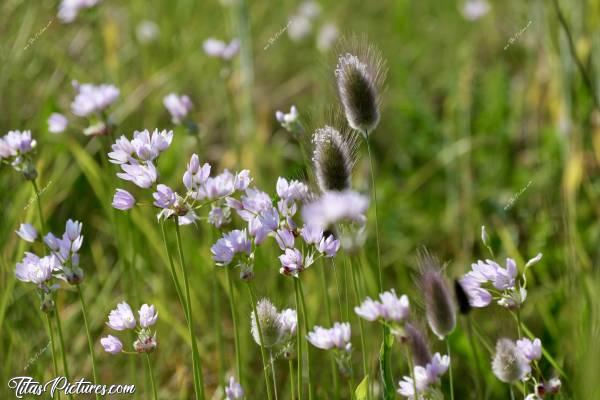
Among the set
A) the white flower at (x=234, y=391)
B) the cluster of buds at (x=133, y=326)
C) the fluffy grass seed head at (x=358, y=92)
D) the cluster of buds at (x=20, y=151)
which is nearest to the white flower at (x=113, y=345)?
the cluster of buds at (x=133, y=326)

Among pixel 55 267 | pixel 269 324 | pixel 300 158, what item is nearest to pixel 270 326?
pixel 269 324

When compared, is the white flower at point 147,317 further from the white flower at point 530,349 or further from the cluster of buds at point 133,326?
the white flower at point 530,349

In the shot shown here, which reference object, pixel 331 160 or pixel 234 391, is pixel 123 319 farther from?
pixel 331 160

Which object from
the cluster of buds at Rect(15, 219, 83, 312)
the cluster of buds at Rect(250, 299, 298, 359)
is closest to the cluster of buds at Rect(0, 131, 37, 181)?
the cluster of buds at Rect(15, 219, 83, 312)

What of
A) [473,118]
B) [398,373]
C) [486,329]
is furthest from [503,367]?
[473,118]

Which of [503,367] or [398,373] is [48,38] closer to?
[398,373]

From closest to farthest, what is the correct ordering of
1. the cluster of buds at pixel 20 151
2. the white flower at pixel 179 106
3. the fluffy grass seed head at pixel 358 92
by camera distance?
the fluffy grass seed head at pixel 358 92 → the cluster of buds at pixel 20 151 → the white flower at pixel 179 106

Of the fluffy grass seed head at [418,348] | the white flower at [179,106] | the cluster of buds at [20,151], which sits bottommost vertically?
the fluffy grass seed head at [418,348]
